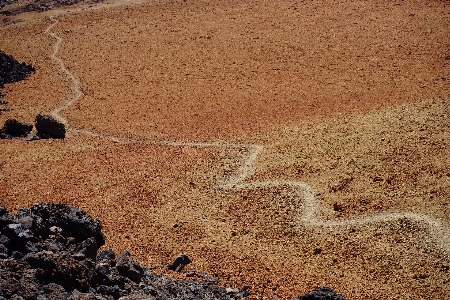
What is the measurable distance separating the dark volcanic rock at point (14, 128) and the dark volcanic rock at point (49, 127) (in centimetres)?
76

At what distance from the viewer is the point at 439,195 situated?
18.3 meters

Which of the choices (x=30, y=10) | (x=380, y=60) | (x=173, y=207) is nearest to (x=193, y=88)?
(x=380, y=60)

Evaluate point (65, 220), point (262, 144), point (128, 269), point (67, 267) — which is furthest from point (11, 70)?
point (67, 267)

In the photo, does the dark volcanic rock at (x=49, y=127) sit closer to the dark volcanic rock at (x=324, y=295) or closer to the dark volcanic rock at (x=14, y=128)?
the dark volcanic rock at (x=14, y=128)

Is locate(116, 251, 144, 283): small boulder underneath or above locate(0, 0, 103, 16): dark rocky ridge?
above

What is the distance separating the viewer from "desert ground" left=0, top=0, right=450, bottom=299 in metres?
16.4

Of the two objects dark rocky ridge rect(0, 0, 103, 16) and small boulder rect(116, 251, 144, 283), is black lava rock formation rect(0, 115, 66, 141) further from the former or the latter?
dark rocky ridge rect(0, 0, 103, 16)

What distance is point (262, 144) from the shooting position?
2481cm

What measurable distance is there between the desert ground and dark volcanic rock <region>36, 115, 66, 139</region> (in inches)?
29.0

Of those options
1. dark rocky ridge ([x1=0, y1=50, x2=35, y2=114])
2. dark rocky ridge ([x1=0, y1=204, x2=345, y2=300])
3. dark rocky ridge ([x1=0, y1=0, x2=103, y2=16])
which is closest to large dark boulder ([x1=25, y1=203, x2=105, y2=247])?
dark rocky ridge ([x1=0, y1=204, x2=345, y2=300])

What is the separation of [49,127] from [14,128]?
1.85 m

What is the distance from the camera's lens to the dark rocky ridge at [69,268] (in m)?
11.3

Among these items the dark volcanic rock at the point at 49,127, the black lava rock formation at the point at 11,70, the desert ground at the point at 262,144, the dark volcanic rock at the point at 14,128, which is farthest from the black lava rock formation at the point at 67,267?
the black lava rock formation at the point at 11,70

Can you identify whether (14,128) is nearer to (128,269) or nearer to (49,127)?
(49,127)
